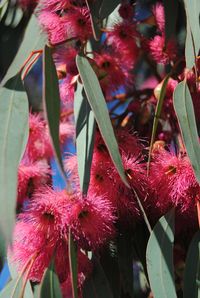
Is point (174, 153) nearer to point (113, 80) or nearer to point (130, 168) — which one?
point (130, 168)

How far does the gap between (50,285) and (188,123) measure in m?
0.36

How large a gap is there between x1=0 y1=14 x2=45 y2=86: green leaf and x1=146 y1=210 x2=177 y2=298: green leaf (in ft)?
1.26

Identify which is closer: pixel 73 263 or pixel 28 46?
pixel 73 263

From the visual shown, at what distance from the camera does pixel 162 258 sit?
1.32m

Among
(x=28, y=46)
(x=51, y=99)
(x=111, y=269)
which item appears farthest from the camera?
(x=28, y=46)

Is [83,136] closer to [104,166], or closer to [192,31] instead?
Result: [104,166]

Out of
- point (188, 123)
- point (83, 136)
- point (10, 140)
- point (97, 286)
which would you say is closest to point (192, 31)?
point (188, 123)

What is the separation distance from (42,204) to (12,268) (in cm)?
19

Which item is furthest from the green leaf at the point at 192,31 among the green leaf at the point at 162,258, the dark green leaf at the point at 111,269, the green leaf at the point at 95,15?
the dark green leaf at the point at 111,269

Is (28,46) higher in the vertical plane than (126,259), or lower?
higher

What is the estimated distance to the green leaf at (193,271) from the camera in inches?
51.5

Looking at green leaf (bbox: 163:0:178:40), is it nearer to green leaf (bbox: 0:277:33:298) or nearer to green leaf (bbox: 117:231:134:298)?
green leaf (bbox: 117:231:134:298)

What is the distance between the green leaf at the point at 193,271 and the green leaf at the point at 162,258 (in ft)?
0.12

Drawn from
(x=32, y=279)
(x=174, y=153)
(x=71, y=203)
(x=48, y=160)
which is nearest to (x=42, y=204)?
(x=71, y=203)
